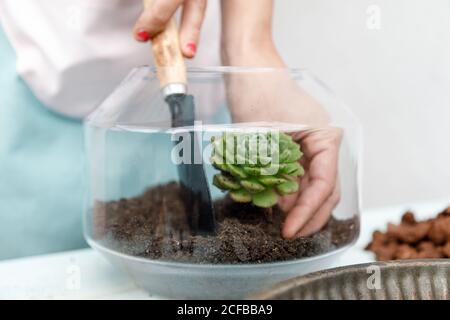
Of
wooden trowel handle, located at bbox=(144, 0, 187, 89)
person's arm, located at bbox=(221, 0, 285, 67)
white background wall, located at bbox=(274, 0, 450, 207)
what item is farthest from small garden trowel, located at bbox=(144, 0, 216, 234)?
white background wall, located at bbox=(274, 0, 450, 207)

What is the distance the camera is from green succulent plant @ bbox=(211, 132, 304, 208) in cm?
43

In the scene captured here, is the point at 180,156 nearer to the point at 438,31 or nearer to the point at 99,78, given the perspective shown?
the point at 99,78

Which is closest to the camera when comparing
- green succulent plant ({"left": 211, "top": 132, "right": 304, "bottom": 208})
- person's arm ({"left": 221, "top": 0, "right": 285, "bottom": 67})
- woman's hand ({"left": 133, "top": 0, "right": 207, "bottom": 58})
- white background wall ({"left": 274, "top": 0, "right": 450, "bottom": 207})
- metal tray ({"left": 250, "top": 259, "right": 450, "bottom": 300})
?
metal tray ({"left": 250, "top": 259, "right": 450, "bottom": 300})

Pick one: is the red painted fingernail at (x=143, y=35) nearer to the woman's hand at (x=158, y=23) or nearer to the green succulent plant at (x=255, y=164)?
the woman's hand at (x=158, y=23)

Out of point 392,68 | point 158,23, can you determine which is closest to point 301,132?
point 158,23

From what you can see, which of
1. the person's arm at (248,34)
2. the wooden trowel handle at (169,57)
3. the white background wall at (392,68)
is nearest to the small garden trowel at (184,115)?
the wooden trowel handle at (169,57)

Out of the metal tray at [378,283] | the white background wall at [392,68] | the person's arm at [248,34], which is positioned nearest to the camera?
the metal tray at [378,283]

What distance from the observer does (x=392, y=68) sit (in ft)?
4.04

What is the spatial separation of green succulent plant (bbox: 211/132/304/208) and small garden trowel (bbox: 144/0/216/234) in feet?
0.05

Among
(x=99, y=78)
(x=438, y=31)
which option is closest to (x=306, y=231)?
(x=99, y=78)

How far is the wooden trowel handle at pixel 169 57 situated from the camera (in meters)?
0.49

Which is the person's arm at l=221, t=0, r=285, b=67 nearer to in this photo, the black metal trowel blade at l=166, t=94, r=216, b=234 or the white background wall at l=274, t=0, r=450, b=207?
the black metal trowel blade at l=166, t=94, r=216, b=234

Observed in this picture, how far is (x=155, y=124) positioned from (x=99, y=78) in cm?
27

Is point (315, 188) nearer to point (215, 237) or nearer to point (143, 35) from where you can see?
point (215, 237)
